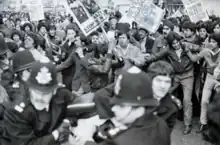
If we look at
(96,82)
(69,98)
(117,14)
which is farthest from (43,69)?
(117,14)

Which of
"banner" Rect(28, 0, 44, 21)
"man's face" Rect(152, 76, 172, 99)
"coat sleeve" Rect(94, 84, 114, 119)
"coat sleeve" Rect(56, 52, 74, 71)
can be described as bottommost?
"coat sleeve" Rect(56, 52, 74, 71)

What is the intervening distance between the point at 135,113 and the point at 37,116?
3.93 feet

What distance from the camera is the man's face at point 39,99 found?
11.6 ft

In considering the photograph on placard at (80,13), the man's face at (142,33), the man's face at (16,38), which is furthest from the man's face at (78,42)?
the man's face at (142,33)

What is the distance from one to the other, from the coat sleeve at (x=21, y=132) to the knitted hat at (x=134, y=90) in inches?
40.6

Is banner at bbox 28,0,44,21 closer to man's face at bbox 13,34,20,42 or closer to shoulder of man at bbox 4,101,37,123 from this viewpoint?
man's face at bbox 13,34,20,42

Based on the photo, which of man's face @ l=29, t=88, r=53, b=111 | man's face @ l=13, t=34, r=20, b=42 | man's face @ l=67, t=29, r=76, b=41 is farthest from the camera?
man's face @ l=13, t=34, r=20, b=42

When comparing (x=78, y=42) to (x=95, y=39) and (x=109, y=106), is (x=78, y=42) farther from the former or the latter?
(x=109, y=106)

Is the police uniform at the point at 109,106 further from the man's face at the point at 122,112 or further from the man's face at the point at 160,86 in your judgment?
the man's face at the point at 122,112

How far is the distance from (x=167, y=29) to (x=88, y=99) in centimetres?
487

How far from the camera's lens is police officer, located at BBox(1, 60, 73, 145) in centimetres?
354

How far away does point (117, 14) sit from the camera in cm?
1245

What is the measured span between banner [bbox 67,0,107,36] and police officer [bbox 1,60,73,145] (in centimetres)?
388

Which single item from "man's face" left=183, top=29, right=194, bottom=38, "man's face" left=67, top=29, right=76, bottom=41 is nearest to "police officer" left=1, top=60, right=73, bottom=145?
"man's face" left=67, top=29, right=76, bottom=41
